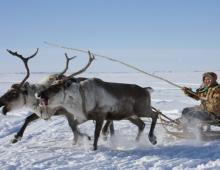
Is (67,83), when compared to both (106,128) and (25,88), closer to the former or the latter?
(25,88)

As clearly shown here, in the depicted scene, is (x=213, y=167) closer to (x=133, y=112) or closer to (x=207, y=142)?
(x=207, y=142)

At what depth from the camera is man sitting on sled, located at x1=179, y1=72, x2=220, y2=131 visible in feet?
25.4

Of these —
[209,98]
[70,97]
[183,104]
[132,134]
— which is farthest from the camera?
[183,104]

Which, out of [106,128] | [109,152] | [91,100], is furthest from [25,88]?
[109,152]

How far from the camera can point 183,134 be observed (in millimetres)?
8023

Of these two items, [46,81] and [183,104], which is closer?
[46,81]

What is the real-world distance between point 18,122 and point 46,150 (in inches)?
155

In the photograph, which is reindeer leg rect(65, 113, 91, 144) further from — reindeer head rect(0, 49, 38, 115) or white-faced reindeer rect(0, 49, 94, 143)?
reindeer head rect(0, 49, 38, 115)

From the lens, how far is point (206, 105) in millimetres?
7957

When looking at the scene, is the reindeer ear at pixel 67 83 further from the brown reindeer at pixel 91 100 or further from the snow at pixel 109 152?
the snow at pixel 109 152

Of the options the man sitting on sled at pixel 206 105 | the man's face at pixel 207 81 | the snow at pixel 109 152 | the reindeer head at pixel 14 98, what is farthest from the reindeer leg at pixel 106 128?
the man's face at pixel 207 81

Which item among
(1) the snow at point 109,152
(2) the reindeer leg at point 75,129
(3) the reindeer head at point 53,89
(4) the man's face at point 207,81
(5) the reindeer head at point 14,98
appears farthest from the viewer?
(4) the man's face at point 207,81

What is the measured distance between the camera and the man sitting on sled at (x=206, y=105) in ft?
25.4

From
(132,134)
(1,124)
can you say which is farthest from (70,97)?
(1,124)
